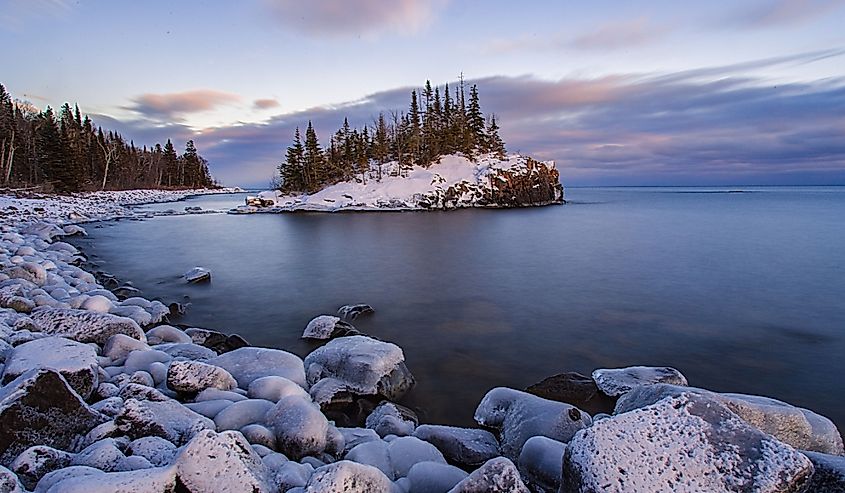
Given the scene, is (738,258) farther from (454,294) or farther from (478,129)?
(478,129)

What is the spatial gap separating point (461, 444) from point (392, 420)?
34.2 inches

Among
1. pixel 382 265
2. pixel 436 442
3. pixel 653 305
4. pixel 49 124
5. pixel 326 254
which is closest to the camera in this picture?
pixel 436 442

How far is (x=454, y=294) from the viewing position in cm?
1084

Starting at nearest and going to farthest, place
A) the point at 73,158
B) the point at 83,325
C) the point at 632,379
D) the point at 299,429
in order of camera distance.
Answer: the point at 299,429 < the point at 83,325 < the point at 632,379 < the point at 73,158

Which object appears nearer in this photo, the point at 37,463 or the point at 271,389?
→ the point at 37,463

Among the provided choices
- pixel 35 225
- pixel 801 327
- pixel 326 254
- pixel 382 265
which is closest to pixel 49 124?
pixel 35 225

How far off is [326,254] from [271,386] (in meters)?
13.7

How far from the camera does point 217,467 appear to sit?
244 cm

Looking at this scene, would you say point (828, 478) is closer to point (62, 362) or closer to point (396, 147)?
point (62, 362)

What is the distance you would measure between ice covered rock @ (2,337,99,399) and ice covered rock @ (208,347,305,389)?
125cm

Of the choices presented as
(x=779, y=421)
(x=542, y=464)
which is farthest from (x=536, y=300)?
(x=542, y=464)

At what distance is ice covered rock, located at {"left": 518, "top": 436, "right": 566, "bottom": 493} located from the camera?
9.11ft

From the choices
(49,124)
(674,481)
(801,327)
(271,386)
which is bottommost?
(801,327)

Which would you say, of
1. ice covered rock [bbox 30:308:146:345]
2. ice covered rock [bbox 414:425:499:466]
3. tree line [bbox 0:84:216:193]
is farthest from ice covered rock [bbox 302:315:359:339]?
tree line [bbox 0:84:216:193]
